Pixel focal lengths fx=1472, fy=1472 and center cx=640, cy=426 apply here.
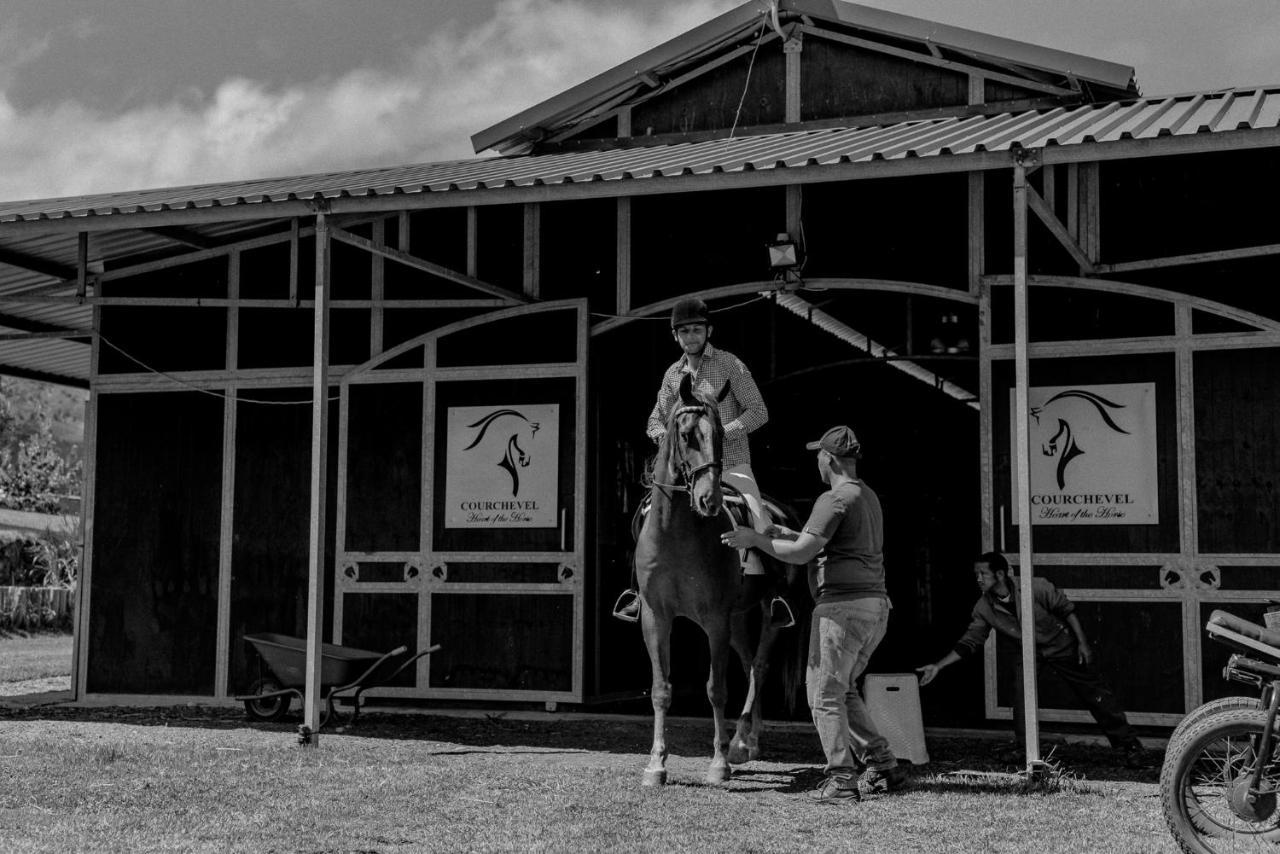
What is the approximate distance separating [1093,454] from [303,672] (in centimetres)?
594

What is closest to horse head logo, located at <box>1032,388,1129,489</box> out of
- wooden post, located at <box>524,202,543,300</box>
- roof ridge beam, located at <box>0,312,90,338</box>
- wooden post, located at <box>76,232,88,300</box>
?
wooden post, located at <box>524,202,543,300</box>

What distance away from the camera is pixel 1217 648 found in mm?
10000

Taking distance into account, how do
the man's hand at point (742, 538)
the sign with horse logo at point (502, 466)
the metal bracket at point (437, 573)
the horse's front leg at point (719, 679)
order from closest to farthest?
the man's hand at point (742, 538) < the horse's front leg at point (719, 679) < the sign with horse logo at point (502, 466) < the metal bracket at point (437, 573)

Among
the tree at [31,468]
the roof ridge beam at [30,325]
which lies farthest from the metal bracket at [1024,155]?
the tree at [31,468]

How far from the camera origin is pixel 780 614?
9617mm

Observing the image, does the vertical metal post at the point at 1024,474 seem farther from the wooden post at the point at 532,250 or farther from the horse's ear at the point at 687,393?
the wooden post at the point at 532,250

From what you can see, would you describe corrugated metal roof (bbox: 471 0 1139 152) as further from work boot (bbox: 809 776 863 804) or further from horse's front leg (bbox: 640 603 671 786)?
work boot (bbox: 809 776 863 804)

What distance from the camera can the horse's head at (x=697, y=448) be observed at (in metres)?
7.74

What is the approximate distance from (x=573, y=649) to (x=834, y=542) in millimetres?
4391

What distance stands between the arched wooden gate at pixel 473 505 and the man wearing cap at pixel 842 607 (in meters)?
4.13

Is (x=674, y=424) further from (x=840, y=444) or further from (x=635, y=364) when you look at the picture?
(x=635, y=364)

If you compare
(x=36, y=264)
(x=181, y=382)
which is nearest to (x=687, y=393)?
(x=181, y=382)

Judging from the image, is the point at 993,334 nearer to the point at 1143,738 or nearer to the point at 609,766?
the point at 1143,738

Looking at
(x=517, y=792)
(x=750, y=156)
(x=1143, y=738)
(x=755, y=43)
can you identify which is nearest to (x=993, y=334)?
(x=750, y=156)
